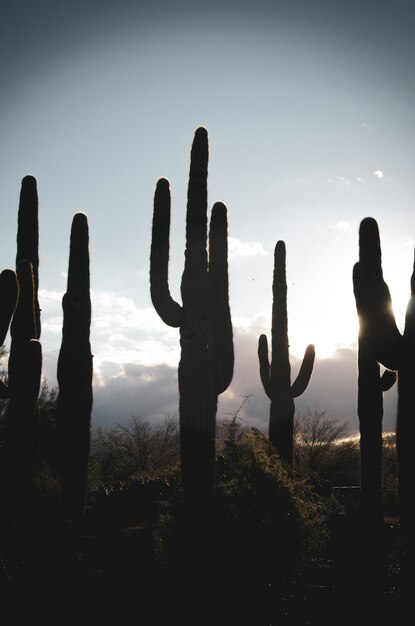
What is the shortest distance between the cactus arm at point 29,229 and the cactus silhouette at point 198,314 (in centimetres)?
315

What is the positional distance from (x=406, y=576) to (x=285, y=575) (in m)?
1.76

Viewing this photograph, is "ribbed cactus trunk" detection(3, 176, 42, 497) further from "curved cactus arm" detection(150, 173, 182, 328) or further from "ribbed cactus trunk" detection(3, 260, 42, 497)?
"curved cactus arm" detection(150, 173, 182, 328)

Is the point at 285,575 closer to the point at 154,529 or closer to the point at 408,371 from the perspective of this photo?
the point at 154,529

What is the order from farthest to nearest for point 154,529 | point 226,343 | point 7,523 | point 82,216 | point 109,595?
point 82,216 → point 226,343 → point 154,529 → point 7,523 → point 109,595

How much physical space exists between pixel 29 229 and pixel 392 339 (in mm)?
8537

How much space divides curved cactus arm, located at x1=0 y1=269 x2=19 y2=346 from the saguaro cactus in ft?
29.3

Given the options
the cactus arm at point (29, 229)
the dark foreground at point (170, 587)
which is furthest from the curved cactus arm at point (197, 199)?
the dark foreground at point (170, 587)

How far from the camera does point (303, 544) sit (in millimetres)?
8438

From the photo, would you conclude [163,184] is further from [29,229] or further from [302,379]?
[302,379]

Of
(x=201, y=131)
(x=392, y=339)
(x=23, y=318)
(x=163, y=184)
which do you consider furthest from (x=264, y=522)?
(x=201, y=131)

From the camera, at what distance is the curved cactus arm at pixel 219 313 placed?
1141cm

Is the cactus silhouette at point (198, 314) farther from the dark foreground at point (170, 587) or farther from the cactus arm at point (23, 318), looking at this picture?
the cactus arm at point (23, 318)

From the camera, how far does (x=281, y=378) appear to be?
16.6 meters

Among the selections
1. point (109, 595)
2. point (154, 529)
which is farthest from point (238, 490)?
point (109, 595)
